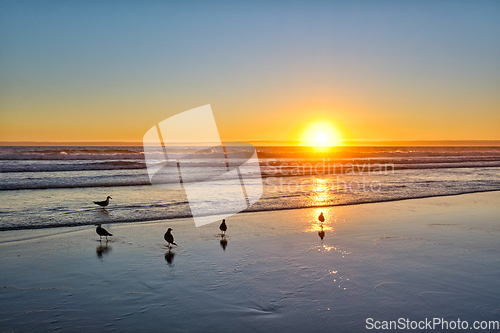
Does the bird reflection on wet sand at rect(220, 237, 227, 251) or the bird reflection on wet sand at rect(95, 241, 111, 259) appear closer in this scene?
the bird reflection on wet sand at rect(95, 241, 111, 259)

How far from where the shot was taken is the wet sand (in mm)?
4301

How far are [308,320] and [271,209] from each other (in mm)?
7488

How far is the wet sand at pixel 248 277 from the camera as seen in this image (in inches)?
169

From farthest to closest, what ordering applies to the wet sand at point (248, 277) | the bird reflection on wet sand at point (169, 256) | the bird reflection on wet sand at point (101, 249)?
the bird reflection on wet sand at point (101, 249), the bird reflection on wet sand at point (169, 256), the wet sand at point (248, 277)

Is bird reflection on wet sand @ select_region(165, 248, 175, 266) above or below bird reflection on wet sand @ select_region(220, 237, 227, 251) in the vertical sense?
below

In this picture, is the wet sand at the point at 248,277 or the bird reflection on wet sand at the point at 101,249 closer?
the wet sand at the point at 248,277

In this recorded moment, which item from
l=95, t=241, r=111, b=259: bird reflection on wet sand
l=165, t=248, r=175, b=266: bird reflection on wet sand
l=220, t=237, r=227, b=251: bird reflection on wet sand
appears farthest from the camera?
l=220, t=237, r=227, b=251: bird reflection on wet sand

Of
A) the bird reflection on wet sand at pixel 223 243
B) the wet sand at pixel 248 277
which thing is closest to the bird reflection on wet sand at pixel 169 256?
the wet sand at pixel 248 277

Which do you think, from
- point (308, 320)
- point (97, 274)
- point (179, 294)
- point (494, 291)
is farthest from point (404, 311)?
point (97, 274)

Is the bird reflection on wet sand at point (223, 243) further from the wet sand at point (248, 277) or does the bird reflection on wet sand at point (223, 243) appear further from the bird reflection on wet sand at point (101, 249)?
the bird reflection on wet sand at point (101, 249)

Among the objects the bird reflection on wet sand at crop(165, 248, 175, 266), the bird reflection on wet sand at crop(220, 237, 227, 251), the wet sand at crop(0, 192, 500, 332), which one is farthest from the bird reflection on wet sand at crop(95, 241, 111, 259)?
the bird reflection on wet sand at crop(220, 237, 227, 251)

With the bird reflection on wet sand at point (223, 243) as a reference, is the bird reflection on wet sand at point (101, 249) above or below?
below

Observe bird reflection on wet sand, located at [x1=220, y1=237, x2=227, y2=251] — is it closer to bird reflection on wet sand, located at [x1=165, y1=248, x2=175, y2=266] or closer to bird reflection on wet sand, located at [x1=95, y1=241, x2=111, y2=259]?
bird reflection on wet sand, located at [x1=165, y1=248, x2=175, y2=266]

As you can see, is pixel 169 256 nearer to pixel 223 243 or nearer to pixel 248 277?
pixel 223 243
